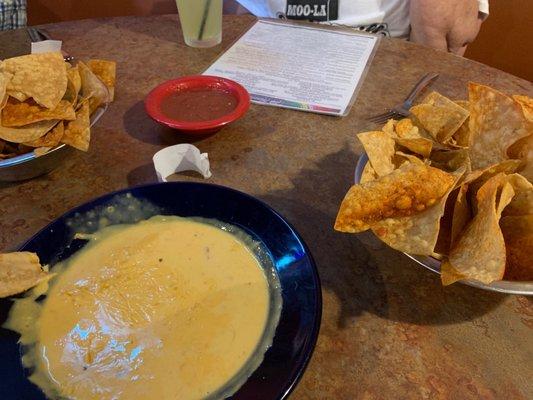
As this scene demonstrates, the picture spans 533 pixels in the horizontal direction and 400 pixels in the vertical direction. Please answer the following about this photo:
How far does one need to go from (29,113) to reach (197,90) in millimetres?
455

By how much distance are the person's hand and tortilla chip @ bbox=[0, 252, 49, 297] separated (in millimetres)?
1684

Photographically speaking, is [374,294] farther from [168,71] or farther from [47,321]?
[168,71]

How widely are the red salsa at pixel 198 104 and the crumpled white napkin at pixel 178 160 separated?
0.15m

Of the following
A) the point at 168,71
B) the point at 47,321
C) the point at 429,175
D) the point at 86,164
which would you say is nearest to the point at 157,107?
the point at 86,164

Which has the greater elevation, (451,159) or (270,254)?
(451,159)

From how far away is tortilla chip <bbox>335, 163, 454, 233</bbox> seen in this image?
2.34ft

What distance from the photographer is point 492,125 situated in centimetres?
88

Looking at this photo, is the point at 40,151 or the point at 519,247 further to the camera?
the point at 40,151

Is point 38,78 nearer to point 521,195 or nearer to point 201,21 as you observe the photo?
point 201,21

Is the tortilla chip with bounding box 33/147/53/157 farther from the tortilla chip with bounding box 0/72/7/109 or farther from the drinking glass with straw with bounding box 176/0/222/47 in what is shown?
the drinking glass with straw with bounding box 176/0/222/47

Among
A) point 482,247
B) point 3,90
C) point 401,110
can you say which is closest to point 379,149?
point 482,247

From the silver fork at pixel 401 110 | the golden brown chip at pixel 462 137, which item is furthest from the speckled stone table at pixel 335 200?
the golden brown chip at pixel 462 137

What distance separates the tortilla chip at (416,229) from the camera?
69 cm

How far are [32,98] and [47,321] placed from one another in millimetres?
563
